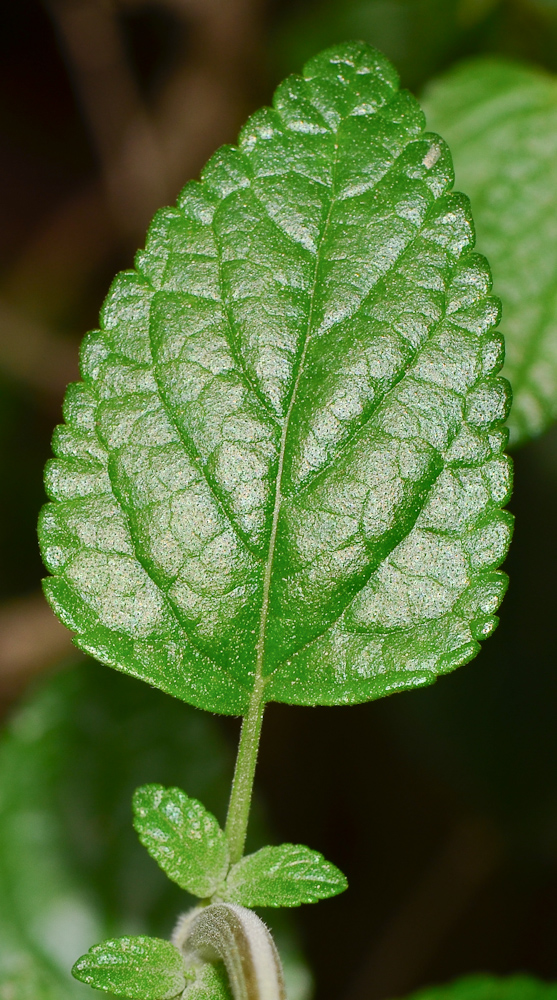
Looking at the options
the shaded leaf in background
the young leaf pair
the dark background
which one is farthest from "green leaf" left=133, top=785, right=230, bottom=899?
the dark background

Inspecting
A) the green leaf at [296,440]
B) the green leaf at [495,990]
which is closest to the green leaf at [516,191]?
the green leaf at [296,440]

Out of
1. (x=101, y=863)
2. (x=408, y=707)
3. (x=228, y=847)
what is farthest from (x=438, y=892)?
(x=228, y=847)

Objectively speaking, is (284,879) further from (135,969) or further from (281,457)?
(281,457)

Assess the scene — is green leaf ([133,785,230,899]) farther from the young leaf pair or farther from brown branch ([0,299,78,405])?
brown branch ([0,299,78,405])

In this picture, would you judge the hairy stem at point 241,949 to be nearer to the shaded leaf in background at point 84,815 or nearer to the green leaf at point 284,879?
the green leaf at point 284,879

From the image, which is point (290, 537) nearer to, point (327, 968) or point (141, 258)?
point (141, 258)

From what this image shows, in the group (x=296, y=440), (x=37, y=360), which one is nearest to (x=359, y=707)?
(x=37, y=360)
